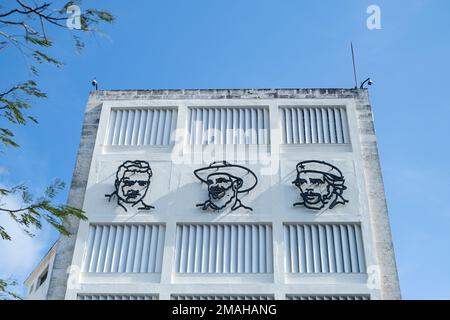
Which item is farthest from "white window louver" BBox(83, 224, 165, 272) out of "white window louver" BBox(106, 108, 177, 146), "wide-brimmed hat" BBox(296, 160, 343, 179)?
"wide-brimmed hat" BBox(296, 160, 343, 179)

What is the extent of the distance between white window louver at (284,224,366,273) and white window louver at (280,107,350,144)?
332cm

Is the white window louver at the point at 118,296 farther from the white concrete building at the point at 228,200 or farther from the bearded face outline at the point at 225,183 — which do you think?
the bearded face outline at the point at 225,183

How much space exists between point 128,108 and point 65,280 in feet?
21.8

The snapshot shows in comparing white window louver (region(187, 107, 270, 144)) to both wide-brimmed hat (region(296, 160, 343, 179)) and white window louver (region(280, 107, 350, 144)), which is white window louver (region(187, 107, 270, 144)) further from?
wide-brimmed hat (region(296, 160, 343, 179))

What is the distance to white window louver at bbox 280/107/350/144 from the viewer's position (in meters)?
16.8

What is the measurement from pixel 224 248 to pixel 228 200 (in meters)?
1.59

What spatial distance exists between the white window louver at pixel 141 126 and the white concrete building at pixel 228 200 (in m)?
0.04

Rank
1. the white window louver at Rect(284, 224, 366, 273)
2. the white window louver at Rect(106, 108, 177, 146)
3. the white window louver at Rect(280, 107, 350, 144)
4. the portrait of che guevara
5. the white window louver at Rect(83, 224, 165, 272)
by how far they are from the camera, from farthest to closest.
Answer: the white window louver at Rect(106, 108, 177, 146), the white window louver at Rect(280, 107, 350, 144), the portrait of che guevara, the white window louver at Rect(83, 224, 165, 272), the white window louver at Rect(284, 224, 366, 273)

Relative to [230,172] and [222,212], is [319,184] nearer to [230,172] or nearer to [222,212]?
[230,172]

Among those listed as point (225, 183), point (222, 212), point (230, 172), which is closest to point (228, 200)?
point (222, 212)

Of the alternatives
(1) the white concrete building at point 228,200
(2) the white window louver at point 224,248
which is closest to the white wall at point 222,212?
(1) the white concrete building at point 228,200

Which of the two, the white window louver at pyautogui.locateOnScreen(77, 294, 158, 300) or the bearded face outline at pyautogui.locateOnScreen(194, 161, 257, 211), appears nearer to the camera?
the white window louver at pyautogui.locateOnScreen(77, 294, 158, 300)

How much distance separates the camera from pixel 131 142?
17.1 metres
